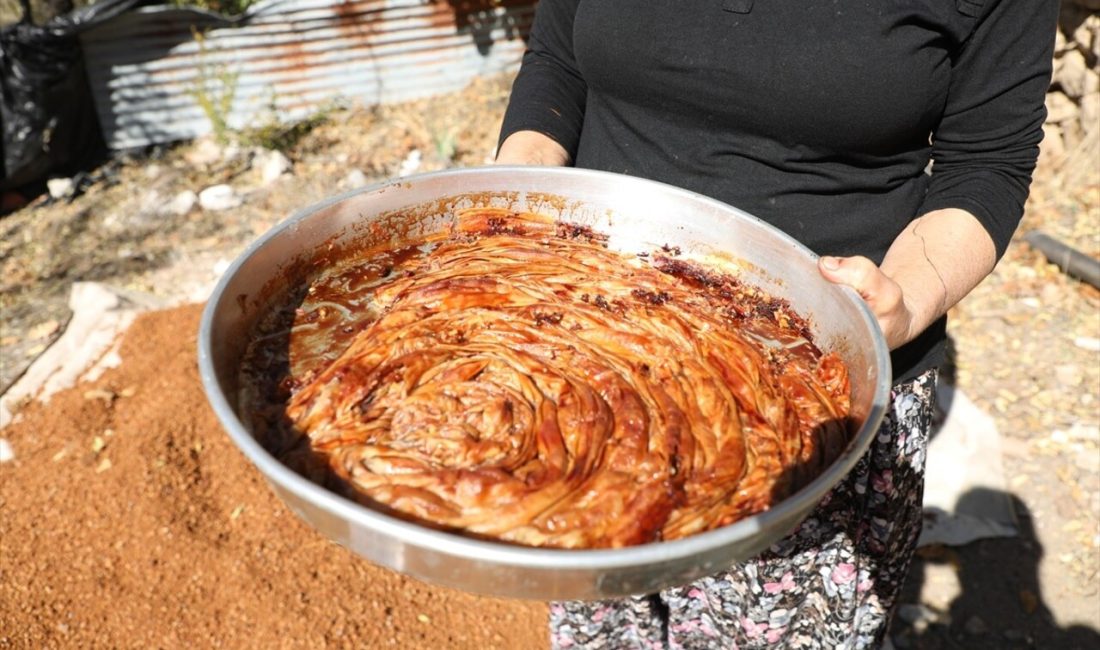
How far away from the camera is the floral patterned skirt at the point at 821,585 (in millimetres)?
2252

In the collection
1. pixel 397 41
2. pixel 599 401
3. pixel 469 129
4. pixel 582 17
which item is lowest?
pixel 469 129

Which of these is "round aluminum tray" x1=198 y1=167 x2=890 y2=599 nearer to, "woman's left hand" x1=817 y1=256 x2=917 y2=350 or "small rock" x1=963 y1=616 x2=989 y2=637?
"woman's left hand" x1=817 y1=256 x2=917 y2=350

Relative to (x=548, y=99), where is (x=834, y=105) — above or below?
above

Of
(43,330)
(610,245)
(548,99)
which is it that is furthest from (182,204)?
(610,245)

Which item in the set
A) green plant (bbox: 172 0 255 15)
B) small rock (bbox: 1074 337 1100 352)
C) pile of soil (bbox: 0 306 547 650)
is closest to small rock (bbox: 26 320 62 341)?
pile of soil (bbox: 0 306 547 650)

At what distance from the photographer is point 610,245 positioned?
2.05 m

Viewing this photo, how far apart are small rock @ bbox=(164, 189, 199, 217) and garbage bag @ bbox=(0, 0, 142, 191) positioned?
969mm

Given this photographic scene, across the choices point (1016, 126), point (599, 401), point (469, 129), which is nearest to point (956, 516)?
point (1016, 126)

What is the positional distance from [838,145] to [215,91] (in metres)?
5.69

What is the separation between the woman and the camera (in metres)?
1.83

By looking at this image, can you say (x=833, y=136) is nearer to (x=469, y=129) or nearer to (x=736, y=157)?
(x=736, y=157)

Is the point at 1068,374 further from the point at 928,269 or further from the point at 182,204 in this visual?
the point at 182,204

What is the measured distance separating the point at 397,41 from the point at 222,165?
1.70m

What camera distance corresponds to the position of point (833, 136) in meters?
1.94
